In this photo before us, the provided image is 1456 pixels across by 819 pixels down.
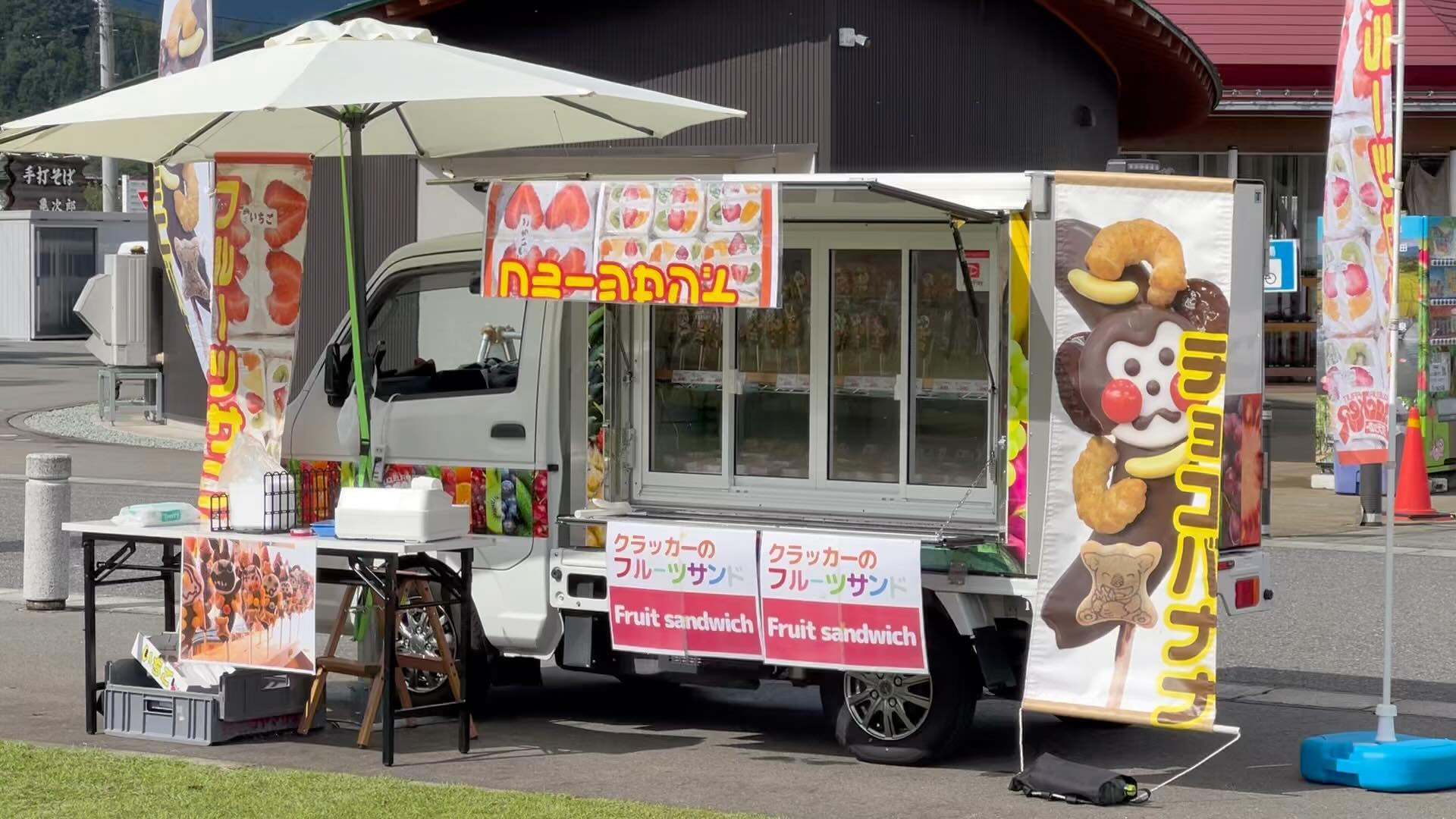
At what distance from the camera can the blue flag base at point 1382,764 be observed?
293 inches

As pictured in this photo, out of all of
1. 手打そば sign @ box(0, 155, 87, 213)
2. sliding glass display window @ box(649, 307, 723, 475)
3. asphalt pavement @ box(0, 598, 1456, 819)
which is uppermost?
手打そば sign @ box(0, 155, 87, 213)

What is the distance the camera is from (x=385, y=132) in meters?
9.62

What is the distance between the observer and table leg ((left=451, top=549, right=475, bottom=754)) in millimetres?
7953

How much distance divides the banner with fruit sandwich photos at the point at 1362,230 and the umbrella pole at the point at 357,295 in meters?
4.08

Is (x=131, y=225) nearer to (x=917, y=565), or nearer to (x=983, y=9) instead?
(x=983, y=9)

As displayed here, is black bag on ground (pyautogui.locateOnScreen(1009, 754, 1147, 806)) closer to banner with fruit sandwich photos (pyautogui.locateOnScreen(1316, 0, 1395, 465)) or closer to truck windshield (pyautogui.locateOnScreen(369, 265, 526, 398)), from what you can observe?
banner with fruit sandwich photos (pyautogui.locateOnScreen(1316, 0, 1395, 465))

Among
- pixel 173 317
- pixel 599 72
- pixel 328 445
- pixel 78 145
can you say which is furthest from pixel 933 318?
pixel 173 317

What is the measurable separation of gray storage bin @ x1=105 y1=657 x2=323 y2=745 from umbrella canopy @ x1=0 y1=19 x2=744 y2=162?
2.41 meters

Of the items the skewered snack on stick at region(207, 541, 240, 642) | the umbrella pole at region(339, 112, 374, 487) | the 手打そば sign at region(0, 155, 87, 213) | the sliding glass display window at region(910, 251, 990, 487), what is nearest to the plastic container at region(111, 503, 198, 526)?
the skewered snack on stick at region(207, 541, 240, 642)

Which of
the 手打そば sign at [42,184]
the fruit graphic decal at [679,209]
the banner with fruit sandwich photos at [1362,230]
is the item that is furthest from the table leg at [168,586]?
the 手打そば sign at [42,184]

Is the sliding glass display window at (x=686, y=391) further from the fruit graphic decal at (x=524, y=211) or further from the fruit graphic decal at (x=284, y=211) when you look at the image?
the fruit graphic decal at (x=284, y=211)

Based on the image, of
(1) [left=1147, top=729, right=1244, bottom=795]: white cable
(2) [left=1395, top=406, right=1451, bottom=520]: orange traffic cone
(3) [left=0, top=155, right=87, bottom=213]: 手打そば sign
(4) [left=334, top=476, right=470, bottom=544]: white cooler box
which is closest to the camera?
(1) [left=1147, top=729, right=1244, bottom=795]: white cable

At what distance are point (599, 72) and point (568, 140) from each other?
871cm

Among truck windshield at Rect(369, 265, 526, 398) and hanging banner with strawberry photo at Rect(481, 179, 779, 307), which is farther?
truck windshield at Rect(369, 265, 526, 398)
